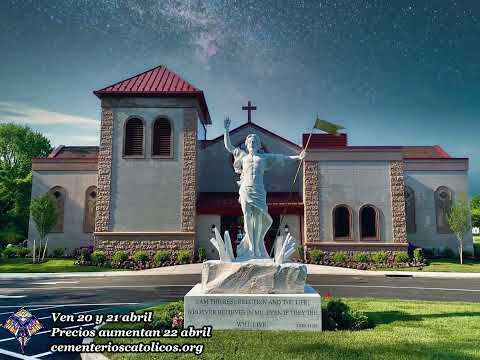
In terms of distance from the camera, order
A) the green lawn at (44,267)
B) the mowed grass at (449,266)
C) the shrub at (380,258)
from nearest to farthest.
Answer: the green lawn at (44,267) → the mowed grass at (449,266) → the shrub at (380,258)

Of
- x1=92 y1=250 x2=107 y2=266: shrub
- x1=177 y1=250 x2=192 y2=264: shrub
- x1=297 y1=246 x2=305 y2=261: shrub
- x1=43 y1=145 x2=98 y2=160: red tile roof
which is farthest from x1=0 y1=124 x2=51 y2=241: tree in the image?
x1=297 y1=246 x2=305 y2=261: shrub

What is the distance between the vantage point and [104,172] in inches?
875

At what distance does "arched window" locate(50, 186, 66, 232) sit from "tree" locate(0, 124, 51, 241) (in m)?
6.67

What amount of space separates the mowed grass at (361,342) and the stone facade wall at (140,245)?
14.3m

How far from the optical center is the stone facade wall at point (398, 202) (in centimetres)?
2219

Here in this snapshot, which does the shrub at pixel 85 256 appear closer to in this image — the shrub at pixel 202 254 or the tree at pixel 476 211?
the shrub at pixel 202 254

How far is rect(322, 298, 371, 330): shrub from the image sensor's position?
24.2ft

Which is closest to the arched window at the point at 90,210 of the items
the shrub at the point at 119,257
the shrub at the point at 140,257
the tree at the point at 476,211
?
the shrub at the point at 119,257

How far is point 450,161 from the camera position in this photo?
25828mm

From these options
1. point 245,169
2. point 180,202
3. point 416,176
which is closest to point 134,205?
point 180,202

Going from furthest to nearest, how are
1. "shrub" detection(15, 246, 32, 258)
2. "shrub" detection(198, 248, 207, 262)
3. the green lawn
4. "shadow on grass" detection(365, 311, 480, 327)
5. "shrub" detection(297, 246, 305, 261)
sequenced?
"shrub" detection(15, 246, 32, 258), "shrub" detection(297, 246, 305, 261), "shrub" detection(198, 248, 207, 262), the green lawn, "shadow on grass" detection(365, 311, 480, 327)

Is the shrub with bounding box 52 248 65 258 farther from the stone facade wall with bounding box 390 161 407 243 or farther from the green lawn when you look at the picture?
the stone facade wall with bounding box 390 161 407 243

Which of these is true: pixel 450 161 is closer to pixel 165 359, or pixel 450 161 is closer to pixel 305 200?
pixel 305 200

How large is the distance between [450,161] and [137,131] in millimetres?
22562
